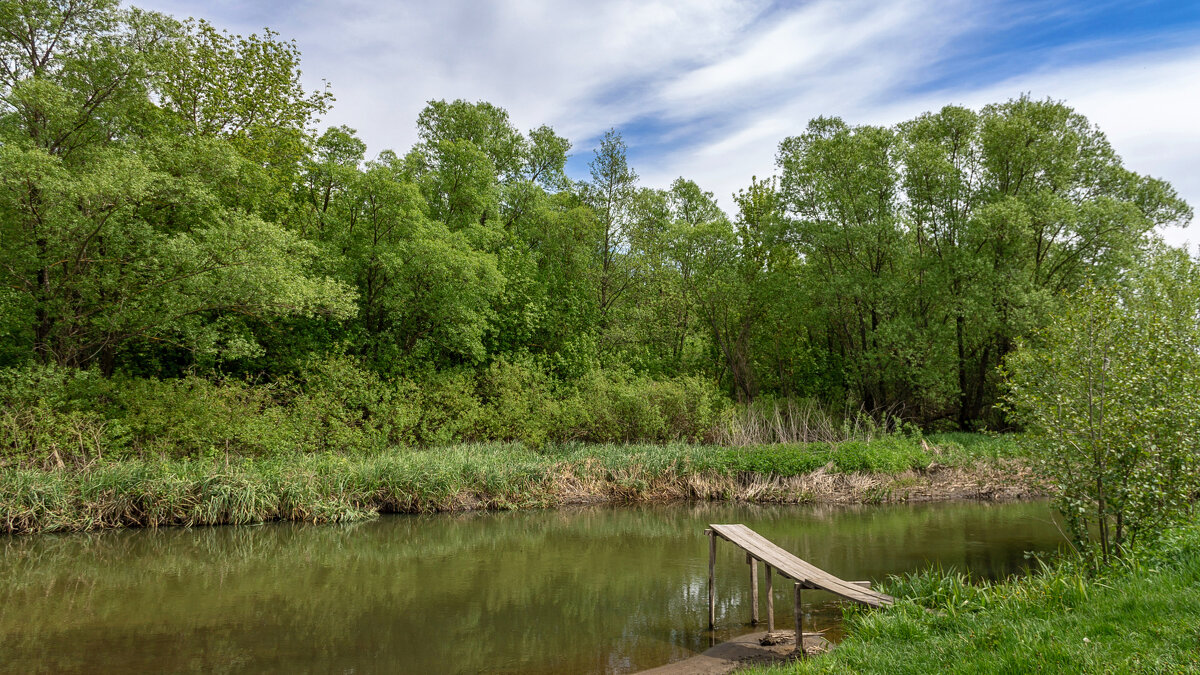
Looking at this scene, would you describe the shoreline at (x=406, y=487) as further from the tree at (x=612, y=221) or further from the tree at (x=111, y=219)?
the tree at (x=612, y=221)

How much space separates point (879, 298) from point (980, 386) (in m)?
6.04

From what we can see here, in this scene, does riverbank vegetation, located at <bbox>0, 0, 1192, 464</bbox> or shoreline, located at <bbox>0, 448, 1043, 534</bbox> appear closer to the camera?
shoreline, located at <bbox>0, 448, 1043, 534</bbox>

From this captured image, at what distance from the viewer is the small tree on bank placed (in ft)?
23.6

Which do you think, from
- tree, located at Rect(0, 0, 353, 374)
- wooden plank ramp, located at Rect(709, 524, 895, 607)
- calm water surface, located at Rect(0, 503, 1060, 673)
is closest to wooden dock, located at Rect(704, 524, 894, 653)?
wooden plank ramp, located at Rect(709, 524, 895, 607)

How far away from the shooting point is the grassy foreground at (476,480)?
14.4 meters

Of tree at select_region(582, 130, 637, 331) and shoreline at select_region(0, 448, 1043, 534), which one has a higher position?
tree at select_region(582, 130, 637, 331)

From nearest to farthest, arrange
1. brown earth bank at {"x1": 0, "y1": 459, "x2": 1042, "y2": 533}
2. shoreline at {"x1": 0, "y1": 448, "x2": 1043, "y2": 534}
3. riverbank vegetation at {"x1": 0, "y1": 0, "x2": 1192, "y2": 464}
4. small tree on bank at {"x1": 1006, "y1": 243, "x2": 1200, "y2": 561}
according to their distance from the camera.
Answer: small tree on bank at {"x1": 1006, "y1": 243, "x2": 1200, "y2": 561}
brown earth bank at {"x1": 0, "y1": 459, "x2": 1042, "y2": 533}
shoreline at {"x1": 0, "y1": 448, "x2": 1043, "y2": 534}
riverbank vegetation at {"x1": 0, "y1": 0, "x2": 1192, "y2": 464}

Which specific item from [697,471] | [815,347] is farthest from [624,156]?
[697,471]

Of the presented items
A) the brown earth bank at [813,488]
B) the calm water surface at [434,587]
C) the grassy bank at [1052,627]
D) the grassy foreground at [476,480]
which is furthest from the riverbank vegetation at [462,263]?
the grassy bank at [1052,627]

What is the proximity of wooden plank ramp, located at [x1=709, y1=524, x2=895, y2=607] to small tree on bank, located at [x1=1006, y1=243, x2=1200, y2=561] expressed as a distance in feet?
8.59

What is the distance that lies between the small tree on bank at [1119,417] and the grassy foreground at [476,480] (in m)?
6.66

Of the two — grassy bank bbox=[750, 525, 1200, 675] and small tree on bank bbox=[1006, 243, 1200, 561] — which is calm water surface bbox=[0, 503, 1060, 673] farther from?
small tree on bank bbox=[1006, 243, 1200, 561]

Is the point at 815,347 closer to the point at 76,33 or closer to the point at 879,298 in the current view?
the point at 879,298

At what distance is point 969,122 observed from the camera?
2747cm
